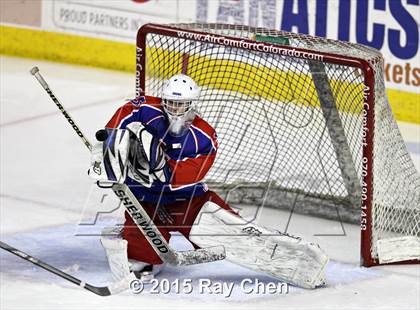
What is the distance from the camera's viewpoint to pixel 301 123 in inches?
268

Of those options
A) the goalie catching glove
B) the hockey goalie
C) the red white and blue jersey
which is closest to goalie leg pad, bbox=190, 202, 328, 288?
the hockey goalie

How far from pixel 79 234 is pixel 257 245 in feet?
3.04

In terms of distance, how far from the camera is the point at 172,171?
5496mm

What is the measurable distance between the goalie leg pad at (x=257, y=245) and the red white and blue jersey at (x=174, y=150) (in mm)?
134

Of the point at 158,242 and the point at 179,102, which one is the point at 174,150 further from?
the point at 158,242

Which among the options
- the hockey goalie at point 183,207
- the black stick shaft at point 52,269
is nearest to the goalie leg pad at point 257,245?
the hockey goalie at point 183,207

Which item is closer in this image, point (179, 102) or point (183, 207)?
point (179, 102)

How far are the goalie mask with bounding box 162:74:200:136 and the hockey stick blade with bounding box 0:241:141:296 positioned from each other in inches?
23.7

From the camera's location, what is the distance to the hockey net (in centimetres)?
588

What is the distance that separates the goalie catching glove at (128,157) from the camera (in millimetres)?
5184

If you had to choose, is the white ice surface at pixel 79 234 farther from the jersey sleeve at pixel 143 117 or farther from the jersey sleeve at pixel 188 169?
the jersey sleeve at pixel 143 117

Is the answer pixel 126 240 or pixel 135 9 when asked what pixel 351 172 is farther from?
pixel 135 9

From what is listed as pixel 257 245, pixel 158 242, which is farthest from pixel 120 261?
pixel 257 245

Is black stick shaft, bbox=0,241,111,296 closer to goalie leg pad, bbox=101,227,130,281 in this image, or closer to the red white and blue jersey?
goalie leg pad, bbox=101,227,130,281
